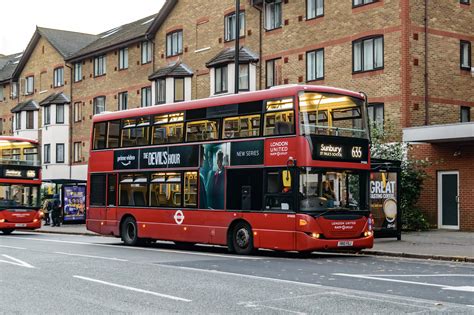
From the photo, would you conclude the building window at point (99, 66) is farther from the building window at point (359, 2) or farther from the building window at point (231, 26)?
the building window at point (359, 2)

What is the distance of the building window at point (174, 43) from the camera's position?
140 ft

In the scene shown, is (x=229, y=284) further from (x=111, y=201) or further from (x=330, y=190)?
(x=111, y=201)

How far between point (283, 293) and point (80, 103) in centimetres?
4494

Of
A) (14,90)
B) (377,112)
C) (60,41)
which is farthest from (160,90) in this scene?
(14,90)

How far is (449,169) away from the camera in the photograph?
27328mm

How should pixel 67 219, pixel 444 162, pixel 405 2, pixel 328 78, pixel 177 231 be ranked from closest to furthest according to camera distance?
pixel 177 231
pixel 444 162
pixel 405 2
pixel 328 78
pixel 67 219

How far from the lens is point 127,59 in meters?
47.7

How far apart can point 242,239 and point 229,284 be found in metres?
6.53

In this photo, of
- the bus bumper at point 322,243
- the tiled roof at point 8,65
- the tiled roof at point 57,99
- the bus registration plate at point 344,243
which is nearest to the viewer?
the bus bumper at point 322,243

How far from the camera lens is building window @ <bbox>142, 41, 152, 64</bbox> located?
45.5 meters

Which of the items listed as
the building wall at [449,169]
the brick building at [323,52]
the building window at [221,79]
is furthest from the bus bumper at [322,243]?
the building window at [221,79]

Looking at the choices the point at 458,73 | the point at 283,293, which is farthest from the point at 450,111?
the point at 283,293

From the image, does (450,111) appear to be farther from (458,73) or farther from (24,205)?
(24,205)

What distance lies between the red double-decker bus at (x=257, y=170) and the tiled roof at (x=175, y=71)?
19419 millimetres
